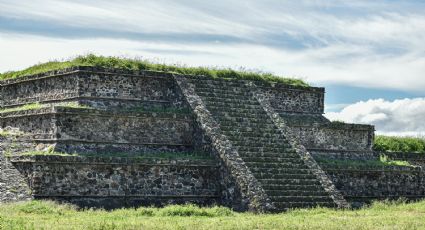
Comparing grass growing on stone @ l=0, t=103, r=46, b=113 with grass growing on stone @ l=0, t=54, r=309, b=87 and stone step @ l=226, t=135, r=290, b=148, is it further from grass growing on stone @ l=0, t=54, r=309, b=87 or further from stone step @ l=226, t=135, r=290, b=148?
stone step @ l=226, t=135, r=290, b=148

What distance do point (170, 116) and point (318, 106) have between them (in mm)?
8589

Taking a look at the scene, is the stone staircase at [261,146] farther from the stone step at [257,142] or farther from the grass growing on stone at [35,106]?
the grass growing on stone at [35,106]

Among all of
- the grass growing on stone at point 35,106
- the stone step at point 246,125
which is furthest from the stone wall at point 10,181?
the stone step at point 246,125

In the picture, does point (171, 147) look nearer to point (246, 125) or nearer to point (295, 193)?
point (246, 125)

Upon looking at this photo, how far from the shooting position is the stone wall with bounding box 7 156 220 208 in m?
20.6

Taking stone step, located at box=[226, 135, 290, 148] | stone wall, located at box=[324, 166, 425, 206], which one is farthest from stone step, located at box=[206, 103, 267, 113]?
stone wall, located at box=[324, 166, 425, 206]

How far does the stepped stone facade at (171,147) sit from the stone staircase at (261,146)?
4 centimetres

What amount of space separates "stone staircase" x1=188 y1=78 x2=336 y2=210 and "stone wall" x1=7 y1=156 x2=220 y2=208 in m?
1.66

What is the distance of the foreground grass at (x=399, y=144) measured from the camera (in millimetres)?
33062

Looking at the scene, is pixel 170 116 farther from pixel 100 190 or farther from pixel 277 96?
pixel 277 96

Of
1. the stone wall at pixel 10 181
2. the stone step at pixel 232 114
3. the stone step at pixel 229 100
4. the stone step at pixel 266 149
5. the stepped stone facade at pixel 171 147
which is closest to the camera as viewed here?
the stone wall at pixel 10 181

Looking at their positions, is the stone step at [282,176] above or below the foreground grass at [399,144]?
below

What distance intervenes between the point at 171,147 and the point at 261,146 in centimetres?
309

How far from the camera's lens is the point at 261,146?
23891 mm
